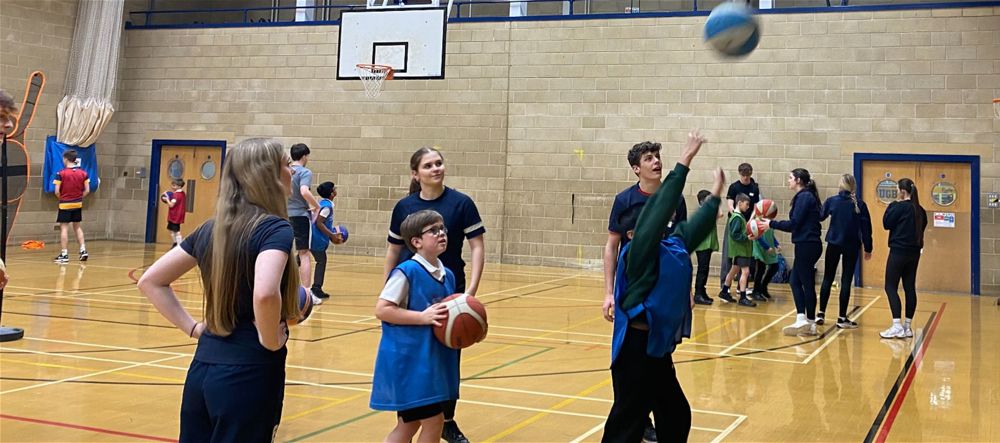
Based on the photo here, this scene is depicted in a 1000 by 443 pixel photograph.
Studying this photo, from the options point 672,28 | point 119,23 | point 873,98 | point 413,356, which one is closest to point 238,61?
point 119,23

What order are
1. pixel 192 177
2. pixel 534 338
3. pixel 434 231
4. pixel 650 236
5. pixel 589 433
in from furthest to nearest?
pixel 192 177
pixel 534 338
pixel 589 433
pixel 434 231
pixel 650 236

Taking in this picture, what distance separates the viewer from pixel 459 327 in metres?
3.44

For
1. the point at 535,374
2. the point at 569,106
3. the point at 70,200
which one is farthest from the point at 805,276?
the point at 70,200

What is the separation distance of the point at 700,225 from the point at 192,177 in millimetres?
16473

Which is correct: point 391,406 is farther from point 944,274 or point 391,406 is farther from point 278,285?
point 944,274

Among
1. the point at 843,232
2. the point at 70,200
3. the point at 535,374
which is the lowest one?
the point at 535,374

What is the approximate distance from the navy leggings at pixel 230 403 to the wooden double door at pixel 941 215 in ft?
42.5

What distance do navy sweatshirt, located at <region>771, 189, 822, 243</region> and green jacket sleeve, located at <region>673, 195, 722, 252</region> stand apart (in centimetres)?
543

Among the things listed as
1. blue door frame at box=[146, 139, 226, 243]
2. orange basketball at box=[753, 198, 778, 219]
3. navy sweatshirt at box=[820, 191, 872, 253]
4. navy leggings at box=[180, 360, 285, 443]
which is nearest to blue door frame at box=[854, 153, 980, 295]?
orange basketball at box=[753, 198, 778, 219]

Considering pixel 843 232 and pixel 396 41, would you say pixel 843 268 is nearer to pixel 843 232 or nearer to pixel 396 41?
pixel 843 232

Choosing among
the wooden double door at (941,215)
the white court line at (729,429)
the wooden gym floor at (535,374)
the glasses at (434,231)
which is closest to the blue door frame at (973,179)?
the wooden double door at (941,215)

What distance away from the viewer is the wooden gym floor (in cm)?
481

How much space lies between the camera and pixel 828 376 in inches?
256

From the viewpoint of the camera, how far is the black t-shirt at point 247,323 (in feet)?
8.17
